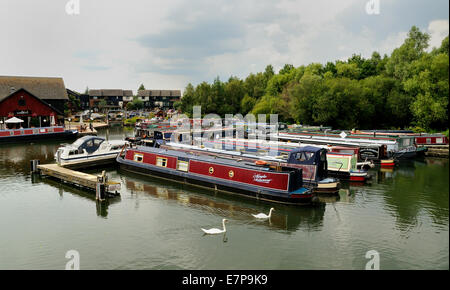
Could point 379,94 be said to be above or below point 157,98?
below

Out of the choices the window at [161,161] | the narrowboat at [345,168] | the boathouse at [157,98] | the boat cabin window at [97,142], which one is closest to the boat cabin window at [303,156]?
the narrowboat at [345,168]

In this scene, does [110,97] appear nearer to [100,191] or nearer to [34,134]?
[34,134]

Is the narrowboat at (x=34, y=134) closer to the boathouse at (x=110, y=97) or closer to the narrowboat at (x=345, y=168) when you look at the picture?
the narrowboat at (x=345, y=168)

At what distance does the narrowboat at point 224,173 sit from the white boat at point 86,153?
170 centimetres

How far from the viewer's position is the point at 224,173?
2211cm

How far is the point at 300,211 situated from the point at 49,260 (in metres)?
12.4

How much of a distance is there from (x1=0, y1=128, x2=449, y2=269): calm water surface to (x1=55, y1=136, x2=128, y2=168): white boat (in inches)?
151

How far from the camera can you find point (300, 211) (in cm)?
1856

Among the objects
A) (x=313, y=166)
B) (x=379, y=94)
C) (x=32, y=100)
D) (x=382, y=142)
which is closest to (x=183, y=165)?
(x=313, y=166)

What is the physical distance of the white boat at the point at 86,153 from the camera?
90.4 ft

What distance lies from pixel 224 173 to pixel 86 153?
45.2 ft

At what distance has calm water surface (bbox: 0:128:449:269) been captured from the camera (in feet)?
43.3
